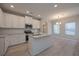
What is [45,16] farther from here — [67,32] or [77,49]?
[77,49]

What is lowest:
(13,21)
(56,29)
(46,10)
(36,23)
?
(56,29)

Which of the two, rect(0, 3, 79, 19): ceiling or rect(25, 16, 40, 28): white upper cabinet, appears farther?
rect(25, 16, 40, 28): white upper cabinet

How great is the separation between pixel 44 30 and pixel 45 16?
0.46 m

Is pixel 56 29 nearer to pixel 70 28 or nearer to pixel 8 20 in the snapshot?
pixel 70 28

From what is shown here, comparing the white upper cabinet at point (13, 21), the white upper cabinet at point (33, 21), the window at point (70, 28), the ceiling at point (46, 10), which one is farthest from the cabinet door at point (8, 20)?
the window at point (70, 28)

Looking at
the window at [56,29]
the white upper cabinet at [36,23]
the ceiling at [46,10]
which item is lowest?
the window at [56,29]

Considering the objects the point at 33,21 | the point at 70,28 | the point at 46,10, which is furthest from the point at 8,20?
the point at 70,28

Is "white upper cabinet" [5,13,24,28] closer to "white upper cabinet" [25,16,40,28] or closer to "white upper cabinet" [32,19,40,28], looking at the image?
"white upper cabinet" [25,16,40,28]

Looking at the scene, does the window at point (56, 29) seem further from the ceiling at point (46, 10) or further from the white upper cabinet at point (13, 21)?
the white upper cabinet at point (13, 21)

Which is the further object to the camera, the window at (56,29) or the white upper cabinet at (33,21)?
the window at (56,29)

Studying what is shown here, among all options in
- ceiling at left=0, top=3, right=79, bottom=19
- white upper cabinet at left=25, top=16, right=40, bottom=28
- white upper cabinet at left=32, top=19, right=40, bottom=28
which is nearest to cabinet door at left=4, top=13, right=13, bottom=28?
ceiling at left=0, top=3, right=79, bottom=19

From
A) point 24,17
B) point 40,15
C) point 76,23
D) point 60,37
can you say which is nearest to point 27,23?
point 24,17

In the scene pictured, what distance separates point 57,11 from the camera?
7.00 feet

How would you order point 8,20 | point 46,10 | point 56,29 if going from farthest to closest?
point 8,20, point 56,29, point 46,10
